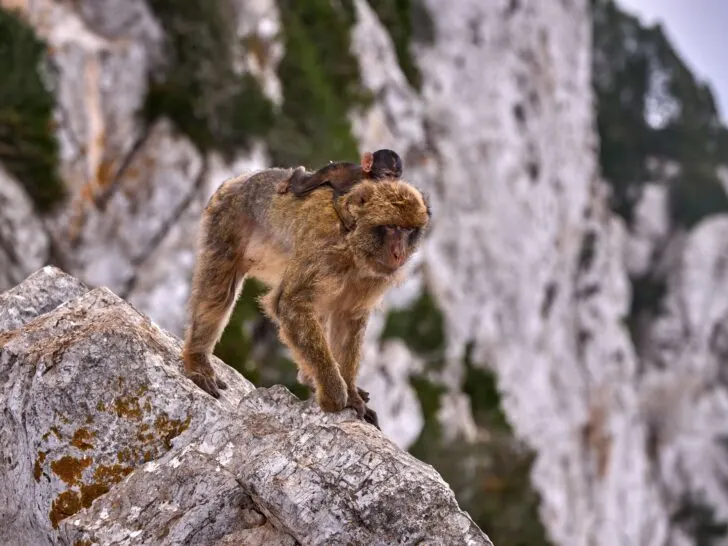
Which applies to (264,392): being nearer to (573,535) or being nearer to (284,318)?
(284,318)

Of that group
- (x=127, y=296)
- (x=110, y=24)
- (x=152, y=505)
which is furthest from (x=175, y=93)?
(x=152, y=505)

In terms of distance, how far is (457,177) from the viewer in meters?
27.8

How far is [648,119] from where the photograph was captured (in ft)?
162

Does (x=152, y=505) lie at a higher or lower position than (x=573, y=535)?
lower

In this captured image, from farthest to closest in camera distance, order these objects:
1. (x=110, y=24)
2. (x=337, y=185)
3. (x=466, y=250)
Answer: (x=466, y=250)
(x=110, y=24)
(x=337, y=185)

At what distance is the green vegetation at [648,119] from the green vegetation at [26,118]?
35.8 meters

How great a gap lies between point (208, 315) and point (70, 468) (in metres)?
1.42

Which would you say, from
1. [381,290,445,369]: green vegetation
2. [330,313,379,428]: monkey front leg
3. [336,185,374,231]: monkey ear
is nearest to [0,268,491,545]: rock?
[330,313,379,428]: monkey front leg

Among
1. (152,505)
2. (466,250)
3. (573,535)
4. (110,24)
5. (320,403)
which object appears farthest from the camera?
(573,535)

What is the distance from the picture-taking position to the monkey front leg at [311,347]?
5082 mm

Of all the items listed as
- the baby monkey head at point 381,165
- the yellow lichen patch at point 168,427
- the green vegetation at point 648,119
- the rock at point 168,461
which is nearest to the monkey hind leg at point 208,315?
the rock at point 168,461

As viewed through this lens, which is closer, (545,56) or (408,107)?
(408,107)

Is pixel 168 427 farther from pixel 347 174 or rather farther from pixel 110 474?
pixel 347 174

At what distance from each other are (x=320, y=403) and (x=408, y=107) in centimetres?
2027
